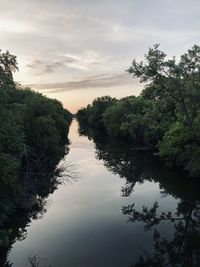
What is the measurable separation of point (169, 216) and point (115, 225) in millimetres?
5418

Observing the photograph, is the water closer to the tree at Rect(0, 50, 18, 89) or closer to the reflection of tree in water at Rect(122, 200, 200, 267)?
the reflection of tree in water at Rect(122, 200, 200, 267)

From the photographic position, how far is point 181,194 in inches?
1729

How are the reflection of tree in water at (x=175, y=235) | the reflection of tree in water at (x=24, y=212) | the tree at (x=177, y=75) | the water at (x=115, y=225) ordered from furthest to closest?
the tree at (x=177, y=75) < the reflection of tree in water at (x=24, y=212) < the water at (x=115, y=225) < the reflection of tree in water at (x=175, y=235)

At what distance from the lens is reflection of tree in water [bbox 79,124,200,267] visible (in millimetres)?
26500

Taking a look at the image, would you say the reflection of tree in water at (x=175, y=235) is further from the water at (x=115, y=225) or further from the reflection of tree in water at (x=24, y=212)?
the reflection of tree in water at (x=24, y=212)

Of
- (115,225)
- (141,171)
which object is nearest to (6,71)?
(115,225)

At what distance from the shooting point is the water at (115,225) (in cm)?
2673

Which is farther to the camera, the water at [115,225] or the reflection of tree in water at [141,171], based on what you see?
the reflection of tree in water at [141,171]

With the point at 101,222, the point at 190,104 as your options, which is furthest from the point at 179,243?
the point at 190,104

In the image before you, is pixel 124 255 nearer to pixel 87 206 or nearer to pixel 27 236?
pixel 27 236

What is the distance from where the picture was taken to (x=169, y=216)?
3581cm

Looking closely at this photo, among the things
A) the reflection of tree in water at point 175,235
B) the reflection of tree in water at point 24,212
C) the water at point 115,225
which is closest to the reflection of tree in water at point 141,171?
the water at point 115,225

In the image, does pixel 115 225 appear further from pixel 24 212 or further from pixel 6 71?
pixel 6 71

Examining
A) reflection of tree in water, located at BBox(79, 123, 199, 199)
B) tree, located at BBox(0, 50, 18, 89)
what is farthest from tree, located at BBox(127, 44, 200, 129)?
tree, located at BBox(0, 50, 18, 89)
